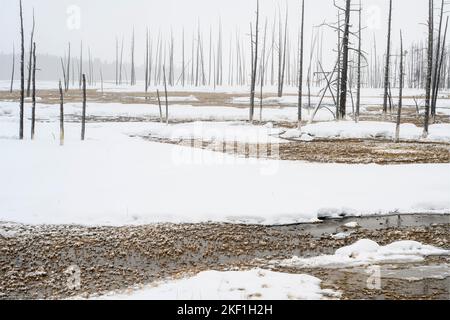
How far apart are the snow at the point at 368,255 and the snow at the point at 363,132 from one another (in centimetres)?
1515

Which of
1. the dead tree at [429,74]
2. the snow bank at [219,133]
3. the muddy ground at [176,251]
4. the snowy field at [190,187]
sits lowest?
the muddy ground at [176,251]

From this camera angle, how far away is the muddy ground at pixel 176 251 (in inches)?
273

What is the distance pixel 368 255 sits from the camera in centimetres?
835

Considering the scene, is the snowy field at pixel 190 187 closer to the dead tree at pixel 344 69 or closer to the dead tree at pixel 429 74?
the dead tree at pixel 429 74

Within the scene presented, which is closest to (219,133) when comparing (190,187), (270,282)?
(190,187)

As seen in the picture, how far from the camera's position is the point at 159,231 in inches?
396

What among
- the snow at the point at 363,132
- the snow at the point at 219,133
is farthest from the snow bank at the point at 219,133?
the snow at the point at 363,132

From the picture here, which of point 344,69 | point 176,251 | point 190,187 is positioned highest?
point 344,69

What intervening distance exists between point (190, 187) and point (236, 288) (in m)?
6.69

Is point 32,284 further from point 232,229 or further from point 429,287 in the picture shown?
point 429,287

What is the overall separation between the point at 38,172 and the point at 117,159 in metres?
3.05

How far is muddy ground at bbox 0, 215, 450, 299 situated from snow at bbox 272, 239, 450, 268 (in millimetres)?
352

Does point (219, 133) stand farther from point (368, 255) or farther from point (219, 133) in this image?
point (368, 255)
